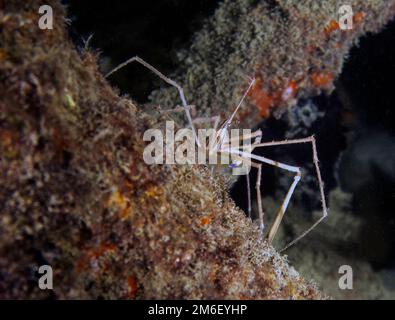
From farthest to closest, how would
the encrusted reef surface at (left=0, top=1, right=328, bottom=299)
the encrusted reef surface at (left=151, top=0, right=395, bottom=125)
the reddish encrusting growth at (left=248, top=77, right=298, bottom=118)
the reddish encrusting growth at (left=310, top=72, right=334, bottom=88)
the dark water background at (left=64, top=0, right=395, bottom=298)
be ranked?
1. the dark water background at (left=64, top=0, right=395, bottom=298)
2. the reddish encrusting growth at (left=310, top=72, right=334, bottom=88)
3. the reddish encrusting growth at (left=248, top=77, right=298, bottom=118)
4. the encrusted reef surface at (left=151, top=0, right=395, bottom=125)
5. the encrusted reef surface at (left=0, top=1, right=328, bottom=299)

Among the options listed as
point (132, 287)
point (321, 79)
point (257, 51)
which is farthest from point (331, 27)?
point (132, 287)

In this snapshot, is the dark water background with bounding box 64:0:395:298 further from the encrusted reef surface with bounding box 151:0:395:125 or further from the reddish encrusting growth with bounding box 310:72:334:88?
the encrusted reef surface with bounding box 151:0:395:125

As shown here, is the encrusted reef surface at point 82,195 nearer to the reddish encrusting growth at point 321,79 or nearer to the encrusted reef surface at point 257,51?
the encrusted reef surface at point 257,51

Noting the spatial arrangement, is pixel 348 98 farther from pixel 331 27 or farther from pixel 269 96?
pixel 269 96

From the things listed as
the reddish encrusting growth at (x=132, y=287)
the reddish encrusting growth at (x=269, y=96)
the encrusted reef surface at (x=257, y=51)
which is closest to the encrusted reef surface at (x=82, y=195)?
the reddish encrusting growth at (x=132, y=287)

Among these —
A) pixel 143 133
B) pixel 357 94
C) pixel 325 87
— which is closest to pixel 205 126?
pixel 325 87

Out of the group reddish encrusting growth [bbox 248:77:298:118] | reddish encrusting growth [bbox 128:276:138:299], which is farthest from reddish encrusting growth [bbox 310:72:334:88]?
reddish encrusting growth [bbox 128:276:138:299]

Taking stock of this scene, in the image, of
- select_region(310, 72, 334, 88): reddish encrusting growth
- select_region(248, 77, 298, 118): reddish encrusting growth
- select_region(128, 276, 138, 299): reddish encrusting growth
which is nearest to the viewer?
select_region(128, 276, 138, 299): reddish encrusting growth
